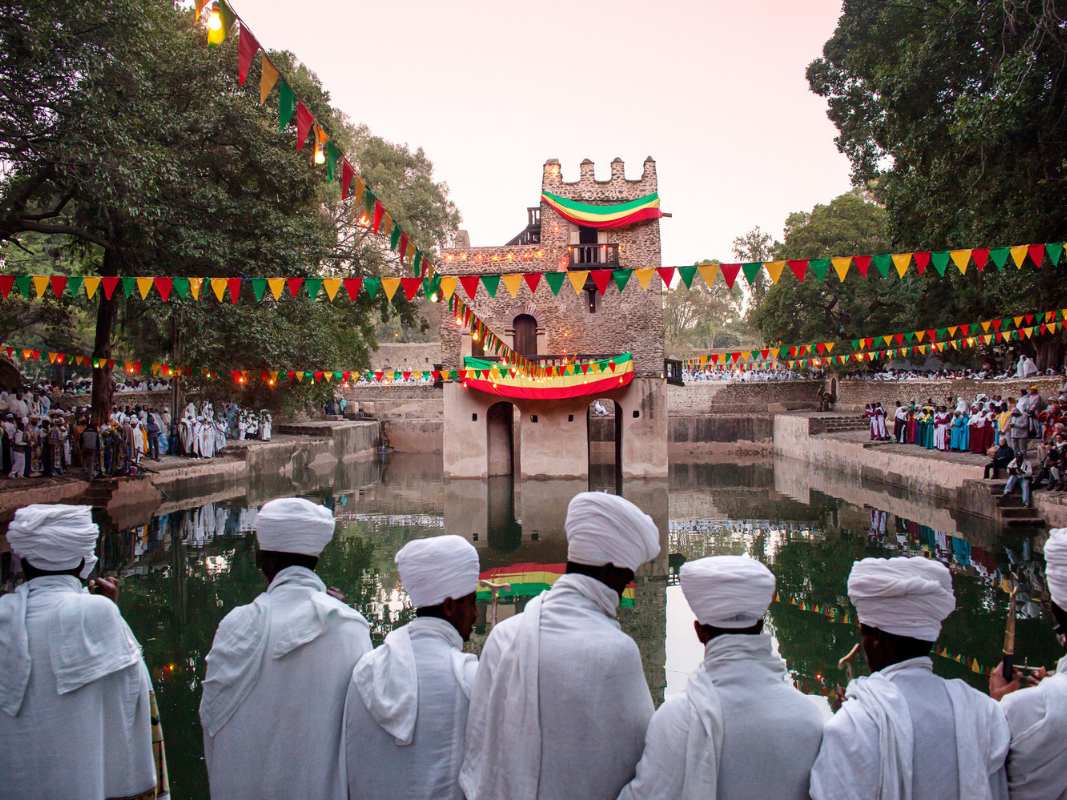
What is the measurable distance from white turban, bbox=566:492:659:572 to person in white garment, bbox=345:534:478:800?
372 mm

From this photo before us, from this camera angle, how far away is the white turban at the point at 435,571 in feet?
8.70

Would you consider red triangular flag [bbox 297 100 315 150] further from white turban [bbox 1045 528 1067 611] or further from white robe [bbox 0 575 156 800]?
white turban [bbox 1045 528 1067 611]

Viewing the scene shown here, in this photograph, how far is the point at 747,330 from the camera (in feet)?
208

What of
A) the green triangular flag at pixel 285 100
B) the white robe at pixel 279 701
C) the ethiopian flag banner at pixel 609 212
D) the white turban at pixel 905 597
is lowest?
the white robe at pixel 279 701

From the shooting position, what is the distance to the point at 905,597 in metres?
2.39

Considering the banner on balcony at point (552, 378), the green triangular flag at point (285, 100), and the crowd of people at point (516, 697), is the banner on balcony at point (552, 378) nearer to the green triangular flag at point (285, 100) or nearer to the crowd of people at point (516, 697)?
the green triangular flag at point (285, 100)

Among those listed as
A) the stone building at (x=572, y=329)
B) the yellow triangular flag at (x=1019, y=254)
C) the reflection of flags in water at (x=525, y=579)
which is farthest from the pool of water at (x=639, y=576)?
the yellow triangular flag at (x=1019, y=254)

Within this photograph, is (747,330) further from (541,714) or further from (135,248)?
(541,714)

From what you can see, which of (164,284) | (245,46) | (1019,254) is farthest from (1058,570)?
(164,284)

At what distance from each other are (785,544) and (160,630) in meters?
9.56

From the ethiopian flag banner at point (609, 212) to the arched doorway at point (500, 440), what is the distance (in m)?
5.90

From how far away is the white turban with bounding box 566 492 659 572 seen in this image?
252cm

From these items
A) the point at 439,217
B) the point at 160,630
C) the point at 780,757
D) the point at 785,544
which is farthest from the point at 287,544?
the point at 439,217

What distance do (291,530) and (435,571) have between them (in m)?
0.54
